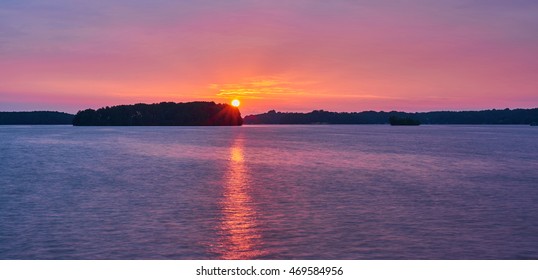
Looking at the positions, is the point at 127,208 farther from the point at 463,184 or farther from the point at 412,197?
the point at 463,184

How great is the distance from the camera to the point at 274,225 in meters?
26.7

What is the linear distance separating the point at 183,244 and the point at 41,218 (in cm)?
1083

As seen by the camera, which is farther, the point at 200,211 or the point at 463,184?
the point at 463,184

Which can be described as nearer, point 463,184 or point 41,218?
point 41,218

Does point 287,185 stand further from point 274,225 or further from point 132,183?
point 274,225

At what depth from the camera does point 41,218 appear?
29.1 metres

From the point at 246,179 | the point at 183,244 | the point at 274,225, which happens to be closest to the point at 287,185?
the point at 246,179

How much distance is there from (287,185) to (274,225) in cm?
1831
